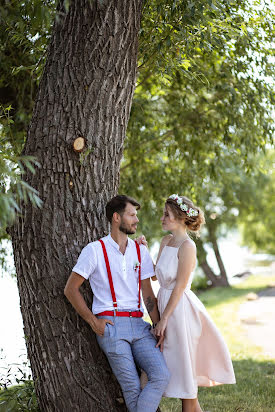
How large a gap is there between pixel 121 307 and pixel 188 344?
649 mm

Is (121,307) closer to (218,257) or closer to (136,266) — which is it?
(136,266)

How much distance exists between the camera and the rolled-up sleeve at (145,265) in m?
4.40

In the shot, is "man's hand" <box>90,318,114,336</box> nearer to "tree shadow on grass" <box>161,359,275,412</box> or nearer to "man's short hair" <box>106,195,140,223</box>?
"man's short hair" <box>106,195,140,223</box>

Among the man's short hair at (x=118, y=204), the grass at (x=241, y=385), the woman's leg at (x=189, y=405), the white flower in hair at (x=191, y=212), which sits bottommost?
the grass at (x=241, y=385)

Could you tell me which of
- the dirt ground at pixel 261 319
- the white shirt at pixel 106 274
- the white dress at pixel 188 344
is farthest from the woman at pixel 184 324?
the dirt ground at pixel 261 319

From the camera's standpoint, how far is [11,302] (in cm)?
1077

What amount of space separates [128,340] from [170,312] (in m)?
0.40

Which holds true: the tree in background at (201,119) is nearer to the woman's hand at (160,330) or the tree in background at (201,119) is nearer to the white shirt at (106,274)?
the white shirt at (106,274)

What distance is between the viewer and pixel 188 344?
4359 mm

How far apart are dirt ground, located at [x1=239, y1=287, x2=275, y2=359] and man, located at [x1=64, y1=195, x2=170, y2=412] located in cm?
548

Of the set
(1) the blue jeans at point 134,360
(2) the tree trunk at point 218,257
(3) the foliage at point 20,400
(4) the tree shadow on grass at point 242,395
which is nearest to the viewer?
(1) the blue jeans at point 134,360

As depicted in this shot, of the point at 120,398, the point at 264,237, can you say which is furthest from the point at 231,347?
the point at 264,237

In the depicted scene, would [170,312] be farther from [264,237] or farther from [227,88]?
[264,237]

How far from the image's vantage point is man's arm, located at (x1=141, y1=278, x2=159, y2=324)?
4.43 metres
